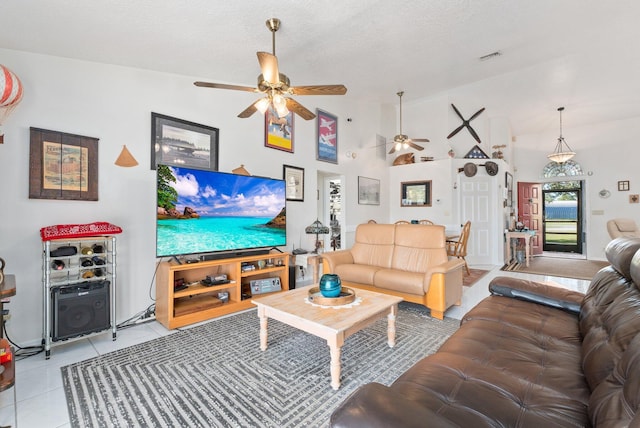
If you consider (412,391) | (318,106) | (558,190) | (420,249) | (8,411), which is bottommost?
(8,411)

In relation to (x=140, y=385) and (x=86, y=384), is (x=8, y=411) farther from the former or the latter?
(x=140, y=385)

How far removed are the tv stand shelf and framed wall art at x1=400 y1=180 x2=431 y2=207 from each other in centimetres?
408

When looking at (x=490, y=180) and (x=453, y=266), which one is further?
(x=490, y=180)

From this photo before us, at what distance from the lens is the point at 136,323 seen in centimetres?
287

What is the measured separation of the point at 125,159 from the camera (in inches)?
110

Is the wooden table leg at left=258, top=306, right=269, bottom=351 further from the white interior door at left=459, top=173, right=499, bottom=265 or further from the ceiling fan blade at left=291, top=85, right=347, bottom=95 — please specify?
the white interior door at left=459, top=173, right=499, bottom=265

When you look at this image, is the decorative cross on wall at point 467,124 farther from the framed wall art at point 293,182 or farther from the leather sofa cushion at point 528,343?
the leather sofa cushion at point 528,343

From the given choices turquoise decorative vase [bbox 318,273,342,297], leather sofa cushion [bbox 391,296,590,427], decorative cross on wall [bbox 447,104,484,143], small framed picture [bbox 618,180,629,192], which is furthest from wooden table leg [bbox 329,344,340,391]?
small framed picture [bbox 618,180,629,192]

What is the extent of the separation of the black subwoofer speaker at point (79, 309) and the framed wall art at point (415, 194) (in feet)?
19.4

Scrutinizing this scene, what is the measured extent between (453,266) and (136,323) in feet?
11.0

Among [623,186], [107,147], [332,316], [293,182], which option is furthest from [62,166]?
[623,186]

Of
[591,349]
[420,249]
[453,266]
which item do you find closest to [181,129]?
[420,249]

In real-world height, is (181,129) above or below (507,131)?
below

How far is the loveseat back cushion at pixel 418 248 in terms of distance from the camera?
3389 millimetres
